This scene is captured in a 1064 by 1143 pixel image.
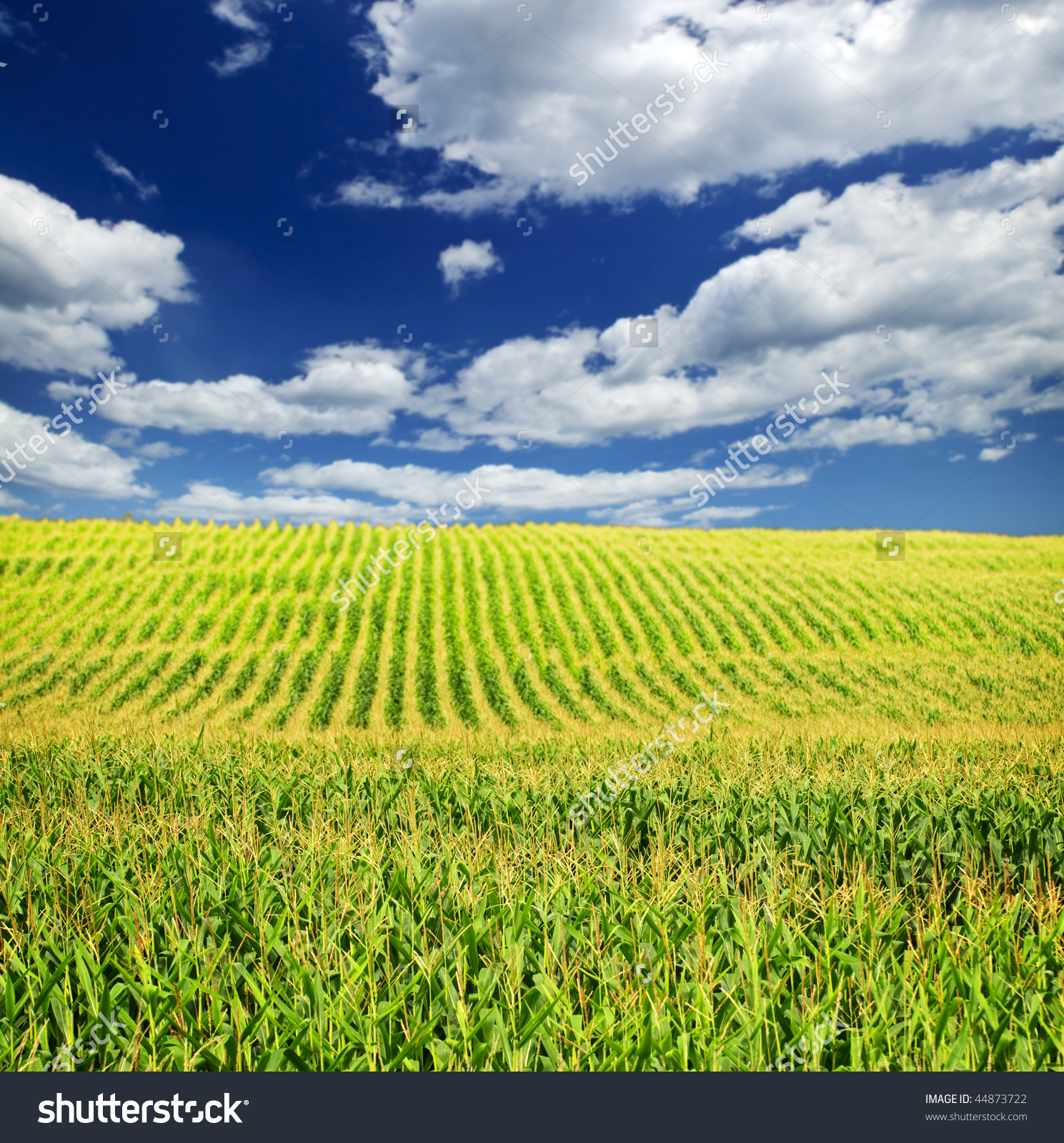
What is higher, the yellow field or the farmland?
the yellow field

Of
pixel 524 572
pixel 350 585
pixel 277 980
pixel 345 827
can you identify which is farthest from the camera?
pixel 524 572

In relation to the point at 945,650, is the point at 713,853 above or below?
below

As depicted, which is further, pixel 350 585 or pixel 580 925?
pixel 350 585

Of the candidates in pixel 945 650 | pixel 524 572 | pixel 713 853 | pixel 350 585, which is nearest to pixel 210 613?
pixel 350 585

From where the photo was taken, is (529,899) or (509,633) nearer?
(529,899)

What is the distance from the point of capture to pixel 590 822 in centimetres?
657

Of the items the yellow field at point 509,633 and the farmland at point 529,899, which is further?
the yellow field at point 509,633

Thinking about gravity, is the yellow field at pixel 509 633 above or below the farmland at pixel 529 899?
above

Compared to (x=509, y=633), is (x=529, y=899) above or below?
below

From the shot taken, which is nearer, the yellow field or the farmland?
the farmland

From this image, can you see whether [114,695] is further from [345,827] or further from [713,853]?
[713,853]
